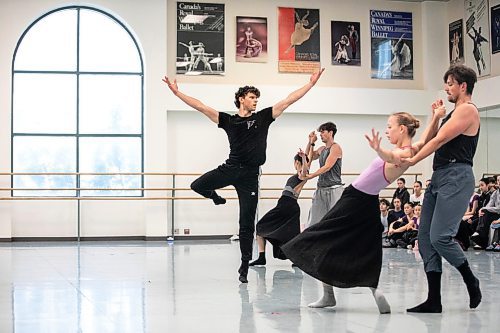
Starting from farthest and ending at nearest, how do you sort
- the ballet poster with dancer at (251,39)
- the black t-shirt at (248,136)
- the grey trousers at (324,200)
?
the ballet poster with dancer at (251,39) → the grey trousers at (324,200) → the black t-shirt at (248,136)

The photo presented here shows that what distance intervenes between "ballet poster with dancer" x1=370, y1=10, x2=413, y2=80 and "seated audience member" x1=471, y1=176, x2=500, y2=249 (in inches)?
229

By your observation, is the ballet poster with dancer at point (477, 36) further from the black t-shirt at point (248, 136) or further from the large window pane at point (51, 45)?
the black t-shirt at point (248, 136)

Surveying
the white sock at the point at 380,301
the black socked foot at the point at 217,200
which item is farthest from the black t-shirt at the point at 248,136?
the white sock at the point at 380,301

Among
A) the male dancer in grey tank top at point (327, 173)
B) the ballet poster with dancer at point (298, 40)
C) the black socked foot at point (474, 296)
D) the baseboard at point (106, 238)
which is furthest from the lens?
the ballet poster with dancer at point (298, 40)

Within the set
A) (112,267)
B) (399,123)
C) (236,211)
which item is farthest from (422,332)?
(236,211)

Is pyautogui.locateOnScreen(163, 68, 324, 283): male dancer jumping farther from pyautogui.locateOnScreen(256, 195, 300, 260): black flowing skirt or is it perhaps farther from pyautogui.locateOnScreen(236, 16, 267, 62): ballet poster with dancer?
pyautogui.locateOnScreen(236, 16, 267, 62): ballet poster with dancer

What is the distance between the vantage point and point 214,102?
16.2 m

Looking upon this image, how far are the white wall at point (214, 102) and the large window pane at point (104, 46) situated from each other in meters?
0.31

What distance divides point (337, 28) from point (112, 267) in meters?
10.1

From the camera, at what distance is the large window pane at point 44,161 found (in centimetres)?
1580

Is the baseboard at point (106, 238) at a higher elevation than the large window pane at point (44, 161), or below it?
below

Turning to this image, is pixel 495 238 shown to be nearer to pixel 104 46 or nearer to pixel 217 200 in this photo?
pixel 217 200

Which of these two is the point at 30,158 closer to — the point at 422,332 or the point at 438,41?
the point at 438,41

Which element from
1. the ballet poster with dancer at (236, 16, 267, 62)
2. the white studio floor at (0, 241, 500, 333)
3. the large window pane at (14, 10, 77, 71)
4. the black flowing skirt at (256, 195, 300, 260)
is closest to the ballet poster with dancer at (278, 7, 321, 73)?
the ballet poster with dancer at (236, 16, 267, 62)
